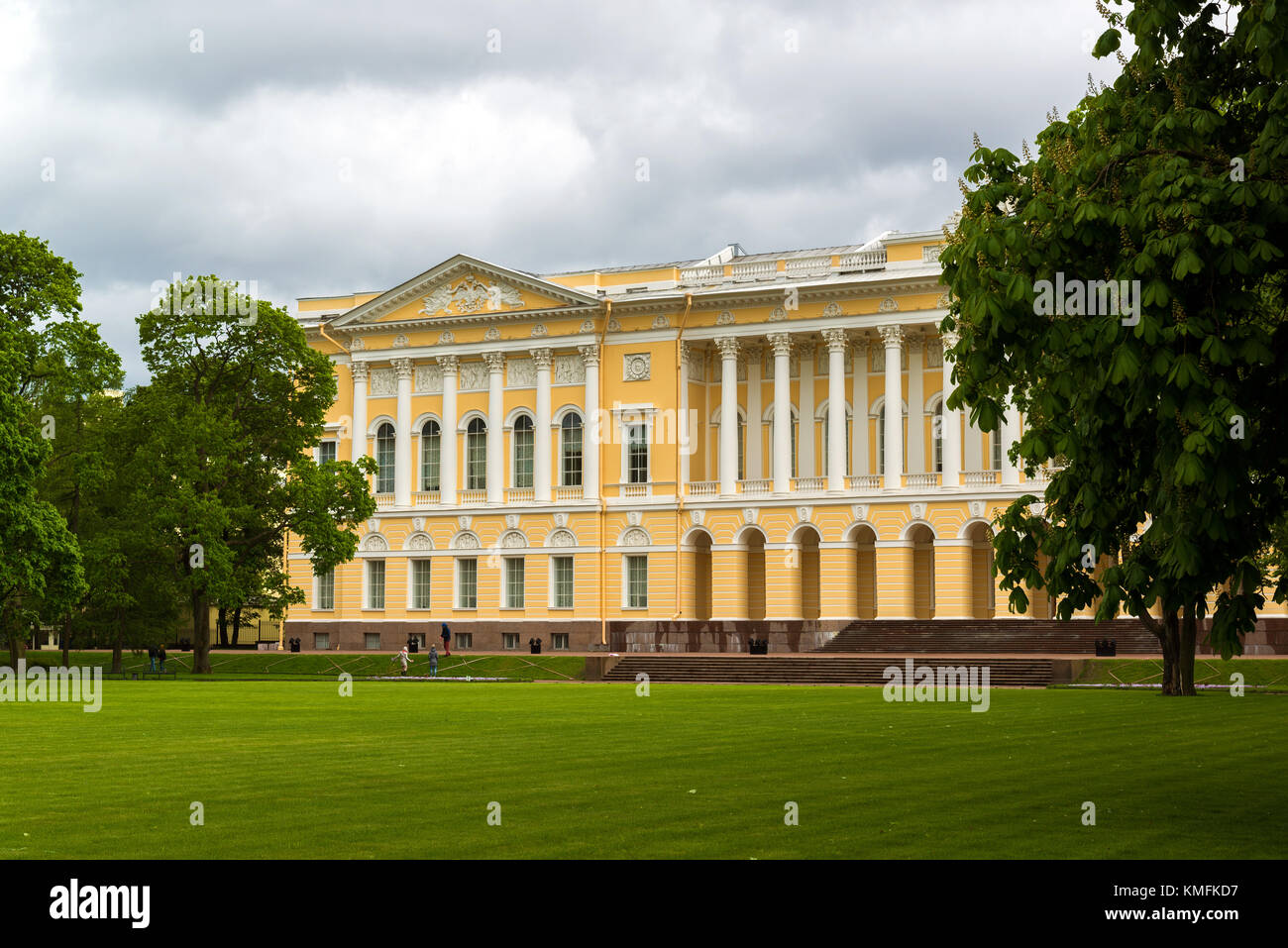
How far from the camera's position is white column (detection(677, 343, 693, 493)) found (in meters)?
76.3

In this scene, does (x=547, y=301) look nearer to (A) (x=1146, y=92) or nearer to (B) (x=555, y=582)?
(B) (x=555, y=582)

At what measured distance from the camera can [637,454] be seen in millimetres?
77438

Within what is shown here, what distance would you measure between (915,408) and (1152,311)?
62618 mm

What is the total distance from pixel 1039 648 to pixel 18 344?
38194 mm

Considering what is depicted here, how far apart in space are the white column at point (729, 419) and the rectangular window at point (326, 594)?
20.9 meters

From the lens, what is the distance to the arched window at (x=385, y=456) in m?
83.0

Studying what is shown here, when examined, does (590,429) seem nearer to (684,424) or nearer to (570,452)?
(570,452)

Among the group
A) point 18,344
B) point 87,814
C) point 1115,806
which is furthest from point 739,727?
point 18,344

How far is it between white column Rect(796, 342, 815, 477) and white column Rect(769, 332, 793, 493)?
3.78 ft

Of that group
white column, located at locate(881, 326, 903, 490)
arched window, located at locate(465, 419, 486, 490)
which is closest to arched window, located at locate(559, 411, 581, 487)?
arched window, located at locate(465, 419, 486, 490)

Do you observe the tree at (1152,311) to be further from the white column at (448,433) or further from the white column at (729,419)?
the white column at (448,433)

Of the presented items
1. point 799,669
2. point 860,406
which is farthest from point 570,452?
point 799,669

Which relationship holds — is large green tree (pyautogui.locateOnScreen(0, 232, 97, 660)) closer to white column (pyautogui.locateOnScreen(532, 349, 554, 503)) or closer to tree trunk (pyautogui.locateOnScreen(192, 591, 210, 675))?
tree trunk (pyautogui.locateOnScreen(192, 591, 210, 675))

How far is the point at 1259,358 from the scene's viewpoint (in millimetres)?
12273
